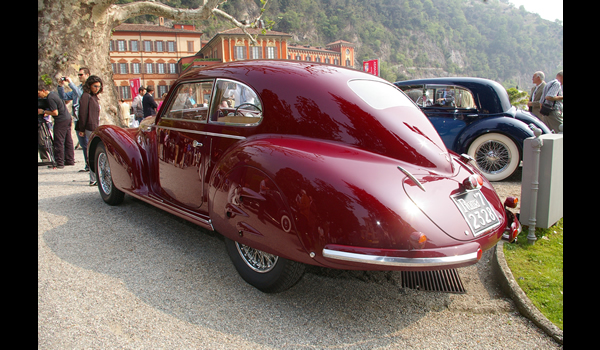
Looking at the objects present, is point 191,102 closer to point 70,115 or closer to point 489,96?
point 489,96

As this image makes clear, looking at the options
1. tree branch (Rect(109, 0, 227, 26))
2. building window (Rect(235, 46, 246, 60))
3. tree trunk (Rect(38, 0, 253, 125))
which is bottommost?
tree trunk (Rect(38, 0, 253, 125))

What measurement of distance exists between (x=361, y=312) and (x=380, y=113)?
4.50 ft

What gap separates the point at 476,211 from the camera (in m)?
2.55

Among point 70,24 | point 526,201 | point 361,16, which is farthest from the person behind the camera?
point 361,16

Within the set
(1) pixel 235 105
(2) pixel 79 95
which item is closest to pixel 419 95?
(1) pixel 235 105

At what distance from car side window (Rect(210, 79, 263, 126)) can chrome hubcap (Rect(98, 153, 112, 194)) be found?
264cm

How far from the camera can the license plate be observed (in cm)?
245

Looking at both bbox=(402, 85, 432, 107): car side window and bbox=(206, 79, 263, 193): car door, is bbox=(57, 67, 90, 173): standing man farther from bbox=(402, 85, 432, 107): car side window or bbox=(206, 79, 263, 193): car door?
bbox=(402, 85, 432, 107): car side window

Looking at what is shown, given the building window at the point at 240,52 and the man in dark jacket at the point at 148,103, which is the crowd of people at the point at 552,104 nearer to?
the man in dark jacket at the point at 148,103

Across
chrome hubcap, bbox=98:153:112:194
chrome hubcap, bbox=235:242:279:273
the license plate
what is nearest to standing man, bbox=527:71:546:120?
the license plate

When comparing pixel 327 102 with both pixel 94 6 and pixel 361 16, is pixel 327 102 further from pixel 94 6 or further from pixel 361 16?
pixel 361 16

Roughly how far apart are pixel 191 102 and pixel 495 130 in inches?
207
